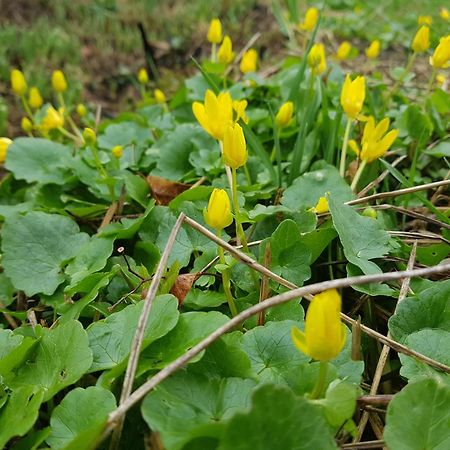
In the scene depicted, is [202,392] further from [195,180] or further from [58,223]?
[195,180]

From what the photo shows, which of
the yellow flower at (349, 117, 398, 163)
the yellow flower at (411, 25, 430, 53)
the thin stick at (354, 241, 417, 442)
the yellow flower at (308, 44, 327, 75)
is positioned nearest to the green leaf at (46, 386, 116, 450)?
the thin stick at (354, 241, 417, 442)

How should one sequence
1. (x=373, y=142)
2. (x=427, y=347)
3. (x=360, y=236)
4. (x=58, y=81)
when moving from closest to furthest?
(x=427, y=347), (x=360, y=236), (x=373, y=142), (x=58, y=81)

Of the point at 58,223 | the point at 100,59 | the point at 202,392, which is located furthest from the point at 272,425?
the point at 100,59

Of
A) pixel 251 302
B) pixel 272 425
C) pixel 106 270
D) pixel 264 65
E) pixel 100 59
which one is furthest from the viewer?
pixel 100 59

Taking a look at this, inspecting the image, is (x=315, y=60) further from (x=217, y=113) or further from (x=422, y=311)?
(x=422, y=311)

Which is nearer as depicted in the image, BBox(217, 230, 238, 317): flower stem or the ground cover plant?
the ground cover plant

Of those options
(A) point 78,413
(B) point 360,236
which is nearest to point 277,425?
(A) point 78,413

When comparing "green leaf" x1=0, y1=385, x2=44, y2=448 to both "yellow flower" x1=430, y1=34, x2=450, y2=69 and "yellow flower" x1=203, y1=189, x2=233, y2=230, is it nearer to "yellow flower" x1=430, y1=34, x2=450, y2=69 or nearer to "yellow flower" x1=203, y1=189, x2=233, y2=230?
"yellow flower" x1=203, y1=189, x2=233, y2=230
